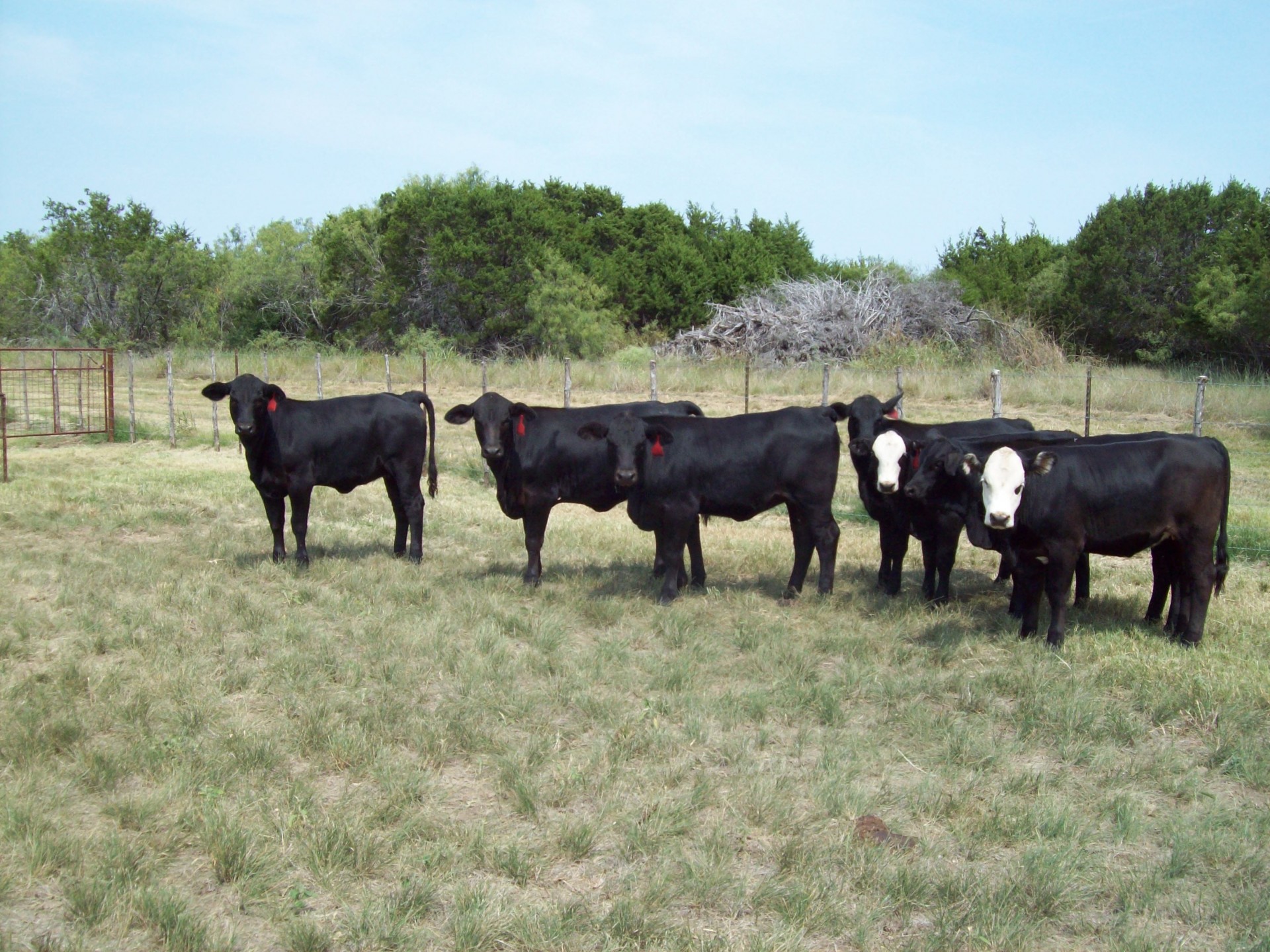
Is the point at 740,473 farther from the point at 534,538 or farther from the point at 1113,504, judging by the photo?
the point at 1113,504

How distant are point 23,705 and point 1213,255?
33180 millimetres

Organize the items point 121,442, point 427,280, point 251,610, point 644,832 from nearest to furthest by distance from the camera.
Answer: point 644,832 → point 251,610 → point 121,442 → point 427,280

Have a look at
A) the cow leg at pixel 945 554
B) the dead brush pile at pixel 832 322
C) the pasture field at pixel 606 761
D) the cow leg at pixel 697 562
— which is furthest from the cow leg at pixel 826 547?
the dead brush pile at pixel 832 322

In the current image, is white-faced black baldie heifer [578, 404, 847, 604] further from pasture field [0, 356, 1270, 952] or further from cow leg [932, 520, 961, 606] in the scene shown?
cow leg [932, 520, 961, 606]

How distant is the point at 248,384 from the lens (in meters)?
9.59

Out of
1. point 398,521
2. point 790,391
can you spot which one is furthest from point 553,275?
point 398,521

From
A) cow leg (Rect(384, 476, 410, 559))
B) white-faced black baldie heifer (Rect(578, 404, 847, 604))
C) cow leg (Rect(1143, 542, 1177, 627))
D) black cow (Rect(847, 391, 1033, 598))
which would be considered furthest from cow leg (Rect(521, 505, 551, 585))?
cow leg (Rect(1143, 542, 1177, 627))

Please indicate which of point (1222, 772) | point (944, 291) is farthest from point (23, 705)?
point (944, 291)

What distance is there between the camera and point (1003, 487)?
691cm

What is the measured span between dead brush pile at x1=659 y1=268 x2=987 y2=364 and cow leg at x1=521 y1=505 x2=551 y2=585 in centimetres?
2192

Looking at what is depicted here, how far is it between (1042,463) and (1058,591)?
2.79 feet

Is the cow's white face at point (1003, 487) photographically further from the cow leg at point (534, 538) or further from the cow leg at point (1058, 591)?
the cow leg at point (534, 538)

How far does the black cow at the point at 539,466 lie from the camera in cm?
920

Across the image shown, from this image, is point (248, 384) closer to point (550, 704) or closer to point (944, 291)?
point (550, 704)
